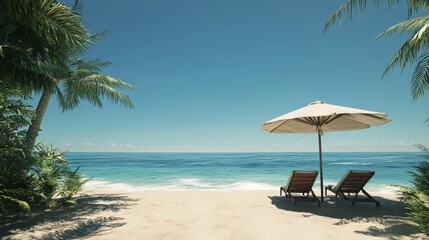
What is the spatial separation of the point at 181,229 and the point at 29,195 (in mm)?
4146

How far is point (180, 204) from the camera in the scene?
6.91 meters

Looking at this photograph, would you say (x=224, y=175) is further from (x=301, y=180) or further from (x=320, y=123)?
(x=301, y=180)

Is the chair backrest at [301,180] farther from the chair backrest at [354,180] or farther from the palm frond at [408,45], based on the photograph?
the palm frond at [408,45]

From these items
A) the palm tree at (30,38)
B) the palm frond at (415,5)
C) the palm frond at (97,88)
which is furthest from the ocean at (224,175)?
the palm tree at (30,38)

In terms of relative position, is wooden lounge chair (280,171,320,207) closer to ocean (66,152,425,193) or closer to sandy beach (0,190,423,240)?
sandy beach (0,190,423,240)

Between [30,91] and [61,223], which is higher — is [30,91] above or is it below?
above

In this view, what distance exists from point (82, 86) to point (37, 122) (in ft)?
5.98

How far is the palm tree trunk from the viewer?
748cm

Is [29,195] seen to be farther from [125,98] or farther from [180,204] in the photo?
[125,98]

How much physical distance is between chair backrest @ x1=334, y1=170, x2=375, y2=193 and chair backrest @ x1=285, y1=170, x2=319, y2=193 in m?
0.75

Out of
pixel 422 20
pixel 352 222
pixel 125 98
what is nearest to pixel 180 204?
pixel 352 222

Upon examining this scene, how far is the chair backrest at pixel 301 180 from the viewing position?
6215 millimetres

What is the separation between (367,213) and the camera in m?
5.45

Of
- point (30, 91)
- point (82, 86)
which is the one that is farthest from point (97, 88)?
point (30, 91)
